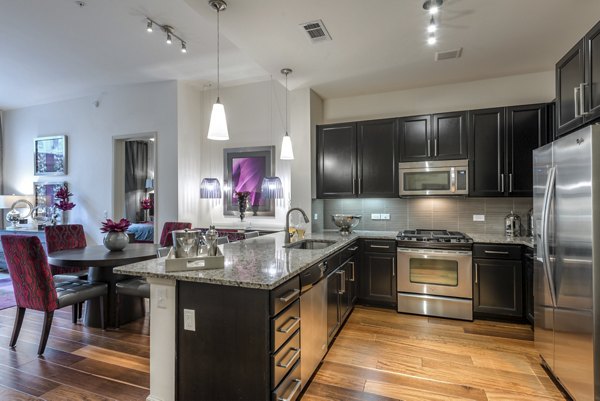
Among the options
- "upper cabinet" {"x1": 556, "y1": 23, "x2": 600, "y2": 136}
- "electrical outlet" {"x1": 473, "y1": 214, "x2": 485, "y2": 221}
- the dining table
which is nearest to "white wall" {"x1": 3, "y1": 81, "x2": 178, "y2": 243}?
the dining table

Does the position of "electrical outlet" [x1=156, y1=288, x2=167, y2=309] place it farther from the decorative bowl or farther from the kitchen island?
the decorative bowl

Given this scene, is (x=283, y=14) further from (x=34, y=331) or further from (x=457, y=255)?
(x=34, y=331)

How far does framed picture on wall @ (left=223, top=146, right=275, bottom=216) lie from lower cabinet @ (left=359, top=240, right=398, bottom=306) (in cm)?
174

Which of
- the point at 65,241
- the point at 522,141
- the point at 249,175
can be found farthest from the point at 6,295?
the point at 522,141

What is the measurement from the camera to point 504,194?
3.66 metres

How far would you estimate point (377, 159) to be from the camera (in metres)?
4.20

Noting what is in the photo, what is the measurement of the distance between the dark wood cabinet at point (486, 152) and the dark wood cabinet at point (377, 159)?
90 cm

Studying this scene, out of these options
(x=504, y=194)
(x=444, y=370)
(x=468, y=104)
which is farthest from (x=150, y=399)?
(x=468, y=104)

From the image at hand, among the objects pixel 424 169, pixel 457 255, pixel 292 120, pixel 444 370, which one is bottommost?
pixel 444 370

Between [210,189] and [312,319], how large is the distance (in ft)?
10.8

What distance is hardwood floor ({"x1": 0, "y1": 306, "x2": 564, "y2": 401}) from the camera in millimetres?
2193

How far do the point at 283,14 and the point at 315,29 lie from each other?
36cm

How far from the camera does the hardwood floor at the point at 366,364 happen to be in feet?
7.20

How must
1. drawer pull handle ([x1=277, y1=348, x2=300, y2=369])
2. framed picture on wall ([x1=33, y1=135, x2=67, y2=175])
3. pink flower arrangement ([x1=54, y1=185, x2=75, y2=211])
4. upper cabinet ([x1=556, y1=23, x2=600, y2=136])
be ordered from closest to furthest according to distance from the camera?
1. drawer pull handle ([x1=277, y1=348, x2=300, y2=369])
2. upper cabinet ([x1=556, y1=23, x2=600, y2=136])
3. pink flower arrangement ([x1=54, y1=185, x2=75, y2=211])
4. framed picture on wall ([x1=33, y1=135, x2=67, y2=175])
